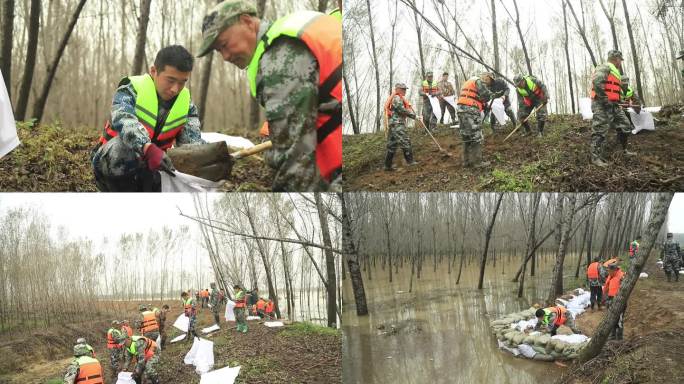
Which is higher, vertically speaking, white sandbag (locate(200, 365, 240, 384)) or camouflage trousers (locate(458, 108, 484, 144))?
camouflage trousers (locate(458, 108, 484, 144))

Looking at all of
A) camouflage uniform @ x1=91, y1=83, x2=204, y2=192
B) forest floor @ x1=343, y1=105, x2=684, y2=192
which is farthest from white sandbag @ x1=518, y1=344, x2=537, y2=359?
camouflage uniform @ x1=91, y1=83, x2=204, y2=192

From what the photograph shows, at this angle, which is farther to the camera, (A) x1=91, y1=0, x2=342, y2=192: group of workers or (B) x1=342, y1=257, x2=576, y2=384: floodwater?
(B) x1=342, y1=257, x2=576, y2=384: floodwater

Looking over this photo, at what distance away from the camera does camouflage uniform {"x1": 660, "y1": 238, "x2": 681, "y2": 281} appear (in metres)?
4.79

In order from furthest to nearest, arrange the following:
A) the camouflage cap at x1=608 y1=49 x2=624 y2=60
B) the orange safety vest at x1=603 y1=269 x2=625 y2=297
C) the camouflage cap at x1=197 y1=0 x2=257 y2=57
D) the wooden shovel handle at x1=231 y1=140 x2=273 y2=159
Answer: the orange safety vest at x1=603 y1=269 x2=625 y2=297
the camouflage cap at x1=608 y1=49 x2=624 y2=60
the wooden shovel handle at x1=231 y1=140 x2=273 y2=159
the camouflage cap at x1=197 y1=0 x2=257 y2=57

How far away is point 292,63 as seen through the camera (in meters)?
3.82

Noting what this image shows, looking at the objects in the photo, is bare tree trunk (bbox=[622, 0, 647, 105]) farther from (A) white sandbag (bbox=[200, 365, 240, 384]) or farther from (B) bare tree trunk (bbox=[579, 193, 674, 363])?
(A) white sandbag (bbox=[200, 365, 240, 384])

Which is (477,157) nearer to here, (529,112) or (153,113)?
(529,112)

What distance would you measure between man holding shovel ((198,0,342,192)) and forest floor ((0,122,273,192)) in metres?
0.36

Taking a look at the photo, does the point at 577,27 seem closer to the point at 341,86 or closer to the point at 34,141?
the point at 341,86

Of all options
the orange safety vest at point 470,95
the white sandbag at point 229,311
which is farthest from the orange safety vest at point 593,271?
the white sandbag at point 229,311

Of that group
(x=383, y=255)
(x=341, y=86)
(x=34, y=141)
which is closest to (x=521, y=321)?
(x=383, y=255)

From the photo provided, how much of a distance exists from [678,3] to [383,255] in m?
3.12

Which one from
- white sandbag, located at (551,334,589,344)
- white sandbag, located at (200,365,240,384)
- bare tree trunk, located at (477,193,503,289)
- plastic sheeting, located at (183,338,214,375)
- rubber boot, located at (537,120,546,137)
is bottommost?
white sandbag, located at (200,365,240,384)

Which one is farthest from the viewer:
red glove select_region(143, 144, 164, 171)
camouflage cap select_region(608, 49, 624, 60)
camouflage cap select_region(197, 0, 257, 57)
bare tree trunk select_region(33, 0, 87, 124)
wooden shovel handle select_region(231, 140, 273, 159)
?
camouflage cap select_region(608, 49, 624, 60)
